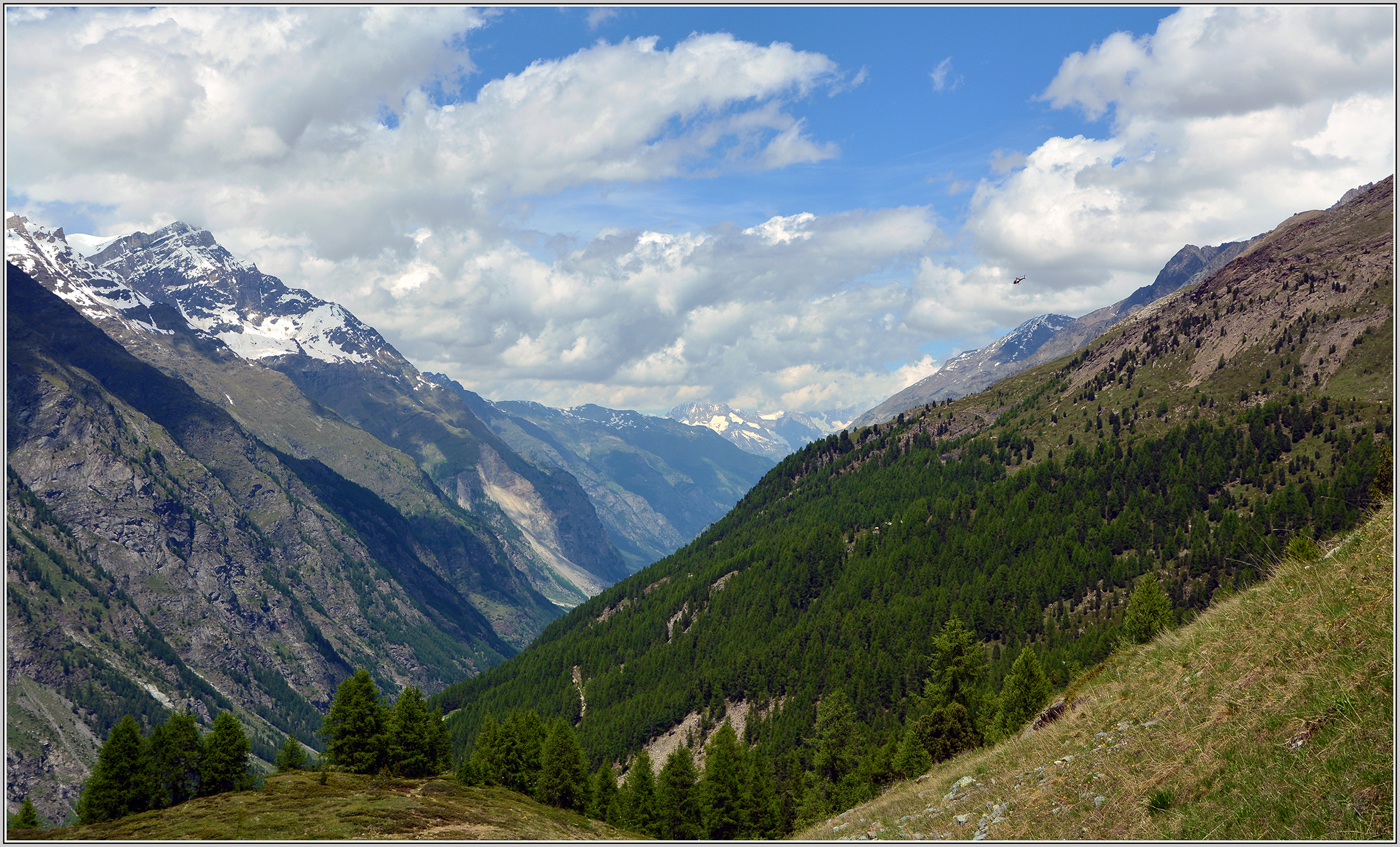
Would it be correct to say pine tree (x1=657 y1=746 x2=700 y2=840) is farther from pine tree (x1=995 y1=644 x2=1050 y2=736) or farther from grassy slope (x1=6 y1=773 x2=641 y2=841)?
pine tree (x1=995 y1=644 x2=1050 y2=736)

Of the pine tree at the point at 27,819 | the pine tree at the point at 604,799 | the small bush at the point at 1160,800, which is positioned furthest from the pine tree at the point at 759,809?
the small bush at the point at 1160,800

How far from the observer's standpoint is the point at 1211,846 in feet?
54.2

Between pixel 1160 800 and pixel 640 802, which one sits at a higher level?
pixel 1160 800

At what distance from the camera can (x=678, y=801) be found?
8512cm

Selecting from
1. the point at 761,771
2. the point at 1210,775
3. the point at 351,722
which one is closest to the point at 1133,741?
the point at 1210,775

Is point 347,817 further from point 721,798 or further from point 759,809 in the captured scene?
point 759,809

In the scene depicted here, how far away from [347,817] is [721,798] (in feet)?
130

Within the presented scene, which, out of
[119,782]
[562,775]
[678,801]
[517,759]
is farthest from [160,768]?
[678,801]

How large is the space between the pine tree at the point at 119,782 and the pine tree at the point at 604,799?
44.2 m

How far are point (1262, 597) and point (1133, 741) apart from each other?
6458mm

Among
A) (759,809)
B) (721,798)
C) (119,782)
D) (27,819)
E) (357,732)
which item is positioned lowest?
(759,809)

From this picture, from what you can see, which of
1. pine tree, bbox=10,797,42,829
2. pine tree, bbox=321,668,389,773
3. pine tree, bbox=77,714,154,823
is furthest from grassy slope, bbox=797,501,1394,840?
pine tree, bbox=10,797,42,829

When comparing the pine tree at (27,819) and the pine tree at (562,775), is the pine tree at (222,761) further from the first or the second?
the pine tree at (562,775)

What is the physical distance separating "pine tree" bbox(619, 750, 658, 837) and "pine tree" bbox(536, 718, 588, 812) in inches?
247
